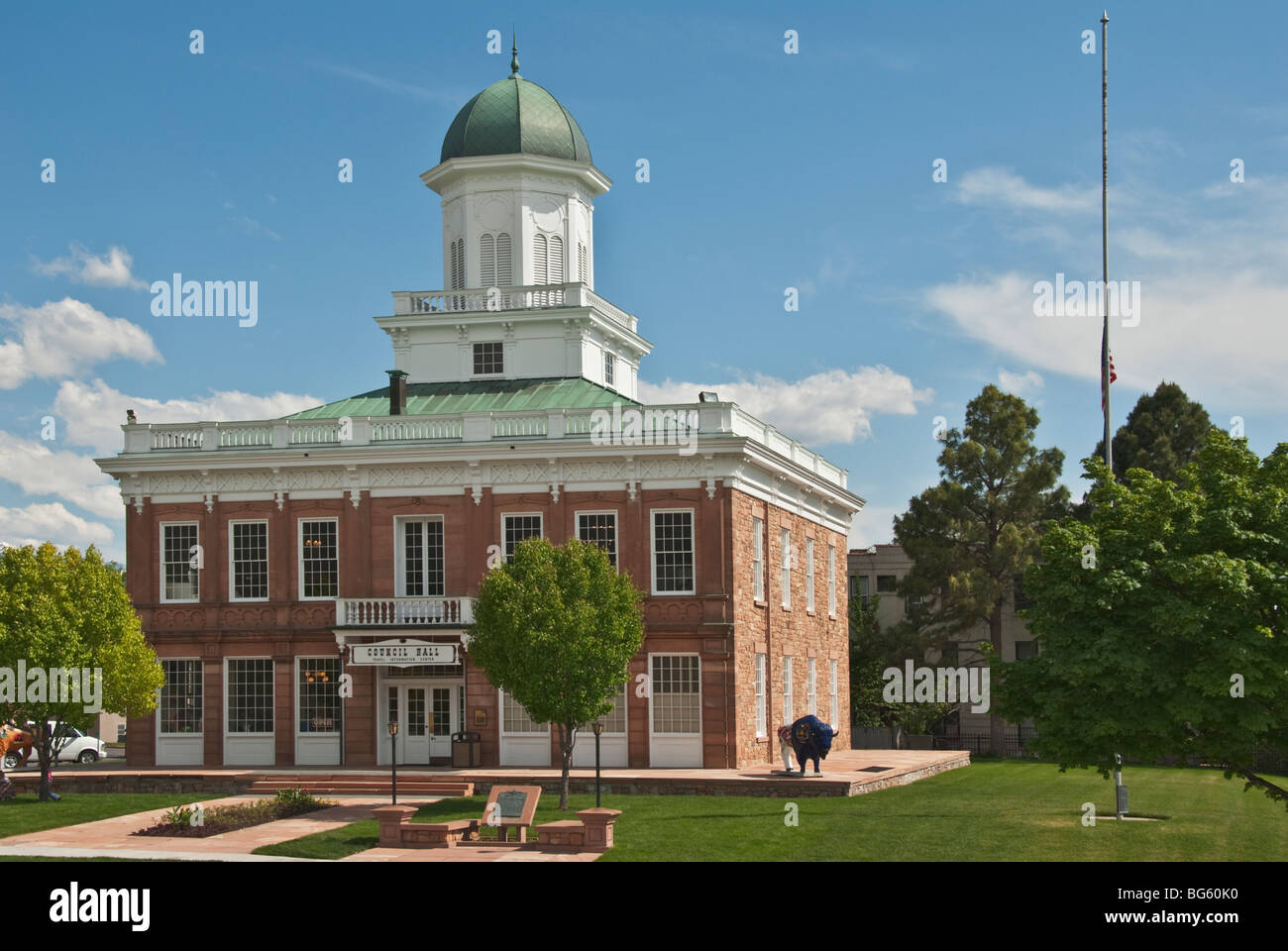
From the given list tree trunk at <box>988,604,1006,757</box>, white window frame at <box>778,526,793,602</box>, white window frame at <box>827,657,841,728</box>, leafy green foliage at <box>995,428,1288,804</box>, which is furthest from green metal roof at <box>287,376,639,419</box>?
leafy green foliage at <box>995,428,1288,804</box>

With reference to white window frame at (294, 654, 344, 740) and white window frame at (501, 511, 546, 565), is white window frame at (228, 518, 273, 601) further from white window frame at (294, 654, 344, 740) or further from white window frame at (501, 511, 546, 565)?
white window frame at (501, 511, 546, 565)

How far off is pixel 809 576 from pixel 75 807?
23111 millimetres

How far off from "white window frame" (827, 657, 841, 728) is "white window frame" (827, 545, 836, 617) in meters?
1.66

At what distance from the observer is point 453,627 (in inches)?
1625

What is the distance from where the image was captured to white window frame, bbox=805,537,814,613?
4928cm

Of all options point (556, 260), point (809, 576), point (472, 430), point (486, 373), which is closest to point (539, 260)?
point (556, 260)

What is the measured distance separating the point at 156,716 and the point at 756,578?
16811 millimetres

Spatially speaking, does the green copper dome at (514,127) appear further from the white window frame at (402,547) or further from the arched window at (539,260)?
the white window frame at (402,547)

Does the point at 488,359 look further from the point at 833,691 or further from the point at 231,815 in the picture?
the point at 231,815

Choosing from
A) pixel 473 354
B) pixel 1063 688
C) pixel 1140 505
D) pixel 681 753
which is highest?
pixel 473 354

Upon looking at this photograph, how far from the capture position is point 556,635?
3325cm
